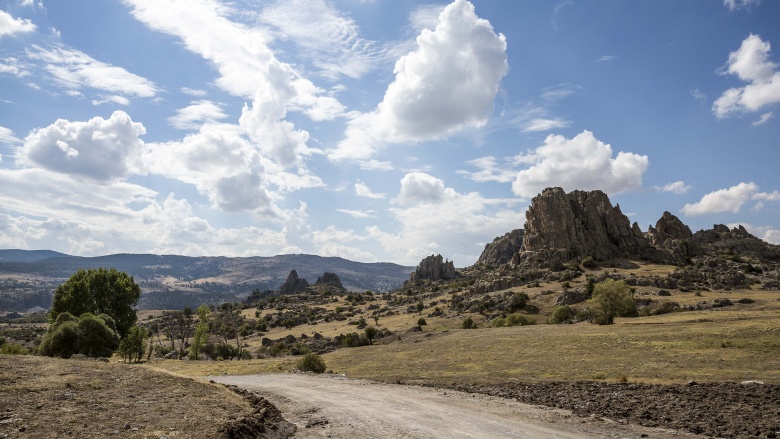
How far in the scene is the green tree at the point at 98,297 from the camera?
67625 millimetres

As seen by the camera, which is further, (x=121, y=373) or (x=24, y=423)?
(x=121, y=373)

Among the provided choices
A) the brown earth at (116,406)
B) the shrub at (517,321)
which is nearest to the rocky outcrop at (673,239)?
the shrub at (517,321)

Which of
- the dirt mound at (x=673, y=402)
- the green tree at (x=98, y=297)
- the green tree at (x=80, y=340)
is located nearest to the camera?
the dirt mound at (x=673, y=402)

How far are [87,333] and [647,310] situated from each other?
75991 mm

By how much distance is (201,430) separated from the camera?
543 inches

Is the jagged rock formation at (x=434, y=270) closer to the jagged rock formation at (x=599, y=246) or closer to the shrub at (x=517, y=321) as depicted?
the jagged rock formation at (x=599, y=246)

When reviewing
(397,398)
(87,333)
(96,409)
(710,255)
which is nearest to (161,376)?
(96,409)

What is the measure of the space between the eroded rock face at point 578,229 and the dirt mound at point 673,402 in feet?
345

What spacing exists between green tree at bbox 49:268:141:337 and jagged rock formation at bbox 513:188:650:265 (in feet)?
338

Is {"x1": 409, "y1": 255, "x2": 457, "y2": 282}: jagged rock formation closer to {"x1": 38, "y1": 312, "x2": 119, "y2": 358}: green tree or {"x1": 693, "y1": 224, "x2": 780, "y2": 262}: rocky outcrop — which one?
{"x1": 693, "y1": 224, "x2": 780, "y2": 262}: rocky outcrop

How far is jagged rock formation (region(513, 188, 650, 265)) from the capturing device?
5098 inches

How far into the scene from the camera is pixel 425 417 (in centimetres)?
1952

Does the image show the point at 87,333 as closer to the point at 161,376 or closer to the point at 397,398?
the point at 161,376

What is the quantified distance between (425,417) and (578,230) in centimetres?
12738
